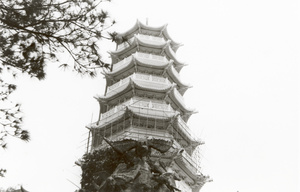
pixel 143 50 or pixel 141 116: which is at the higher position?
pixel 143 50

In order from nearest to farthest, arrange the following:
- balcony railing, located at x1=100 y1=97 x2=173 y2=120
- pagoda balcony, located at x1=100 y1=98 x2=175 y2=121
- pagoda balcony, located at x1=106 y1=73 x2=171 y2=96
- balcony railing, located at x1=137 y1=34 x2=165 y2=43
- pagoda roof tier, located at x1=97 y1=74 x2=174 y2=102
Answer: pagoda balcony, located at x1=100 y1=98 x2=175 y2=121 < balcony railing, located at x1=100 y1=97 x2=173 y2=120 < pagoda roof tier, located at x1=97 y1=74 x2=174 y2=102 < pagoda balcony, located at x1=106 y1=73 x2=171 y2=96 < balcony railing, located at x1=137 y1=34 x2=165 y2=43

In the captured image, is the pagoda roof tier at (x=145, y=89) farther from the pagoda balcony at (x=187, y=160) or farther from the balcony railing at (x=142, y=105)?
the pagoda balcony at (x=187, y=160)

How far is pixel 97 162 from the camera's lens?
Answer: 65.0 ft

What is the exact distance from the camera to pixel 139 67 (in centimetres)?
3033

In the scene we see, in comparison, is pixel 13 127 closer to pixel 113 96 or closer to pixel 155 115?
pixel 155 115

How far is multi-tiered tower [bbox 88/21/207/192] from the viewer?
2575cm

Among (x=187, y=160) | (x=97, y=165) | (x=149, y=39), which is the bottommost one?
(x=97, y=165)

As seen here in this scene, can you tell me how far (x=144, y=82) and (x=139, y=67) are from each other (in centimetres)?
229

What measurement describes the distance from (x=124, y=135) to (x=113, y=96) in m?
4.79

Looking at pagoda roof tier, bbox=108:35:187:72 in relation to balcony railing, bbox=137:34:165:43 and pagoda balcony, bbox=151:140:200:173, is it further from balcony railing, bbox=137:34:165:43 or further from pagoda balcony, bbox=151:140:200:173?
pagoda balcony, bbox=151:140:200:173

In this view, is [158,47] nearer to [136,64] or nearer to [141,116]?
[136,64]

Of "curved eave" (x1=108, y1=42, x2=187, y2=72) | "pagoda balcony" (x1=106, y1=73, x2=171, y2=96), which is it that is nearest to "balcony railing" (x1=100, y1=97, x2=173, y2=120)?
"pagoda balcony" (x1=106, y1=73, x2=171, y2=96)

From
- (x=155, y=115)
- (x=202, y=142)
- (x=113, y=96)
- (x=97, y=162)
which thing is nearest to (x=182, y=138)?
(x=202, y=142)

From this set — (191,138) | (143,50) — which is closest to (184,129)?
(191,138)
